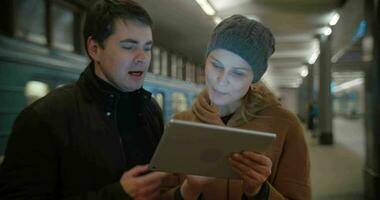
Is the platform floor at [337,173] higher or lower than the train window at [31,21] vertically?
lower

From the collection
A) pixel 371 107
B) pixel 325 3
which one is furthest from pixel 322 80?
pixel 371 107

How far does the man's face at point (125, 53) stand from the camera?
138 centimetres

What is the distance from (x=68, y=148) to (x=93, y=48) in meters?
0.37

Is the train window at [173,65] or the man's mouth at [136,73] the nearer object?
the man's mouth at [136,73]

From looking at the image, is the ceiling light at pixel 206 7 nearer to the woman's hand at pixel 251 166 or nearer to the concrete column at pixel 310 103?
the woman's hand at pixel 251 166

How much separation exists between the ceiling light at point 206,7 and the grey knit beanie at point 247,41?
2.85 ft

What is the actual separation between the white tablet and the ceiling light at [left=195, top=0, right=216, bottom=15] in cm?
123

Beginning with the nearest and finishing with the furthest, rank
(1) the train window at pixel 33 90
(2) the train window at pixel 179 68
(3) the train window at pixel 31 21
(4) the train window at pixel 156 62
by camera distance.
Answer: (4) the train window at pixel 156 62, (2) the train window at pixel 179 68, (1) the train window at pixel 33 90, (3) the train window at pixel 31 21

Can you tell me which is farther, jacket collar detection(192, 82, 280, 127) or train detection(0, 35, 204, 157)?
train detection(0, 35, 204, 157)

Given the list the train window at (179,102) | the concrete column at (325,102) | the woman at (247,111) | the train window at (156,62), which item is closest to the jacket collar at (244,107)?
the woman at (247,111)

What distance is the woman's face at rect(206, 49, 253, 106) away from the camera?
134cm

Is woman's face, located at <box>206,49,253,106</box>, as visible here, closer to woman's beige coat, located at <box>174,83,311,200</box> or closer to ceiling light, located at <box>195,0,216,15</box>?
woman's beige coat, located at <box>174,83,311,200</box>

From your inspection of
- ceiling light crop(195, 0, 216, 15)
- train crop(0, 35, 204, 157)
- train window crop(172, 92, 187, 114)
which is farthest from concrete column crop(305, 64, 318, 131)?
ceiling light crop(195, 0, 216, 15)

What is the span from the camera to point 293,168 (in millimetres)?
1405
